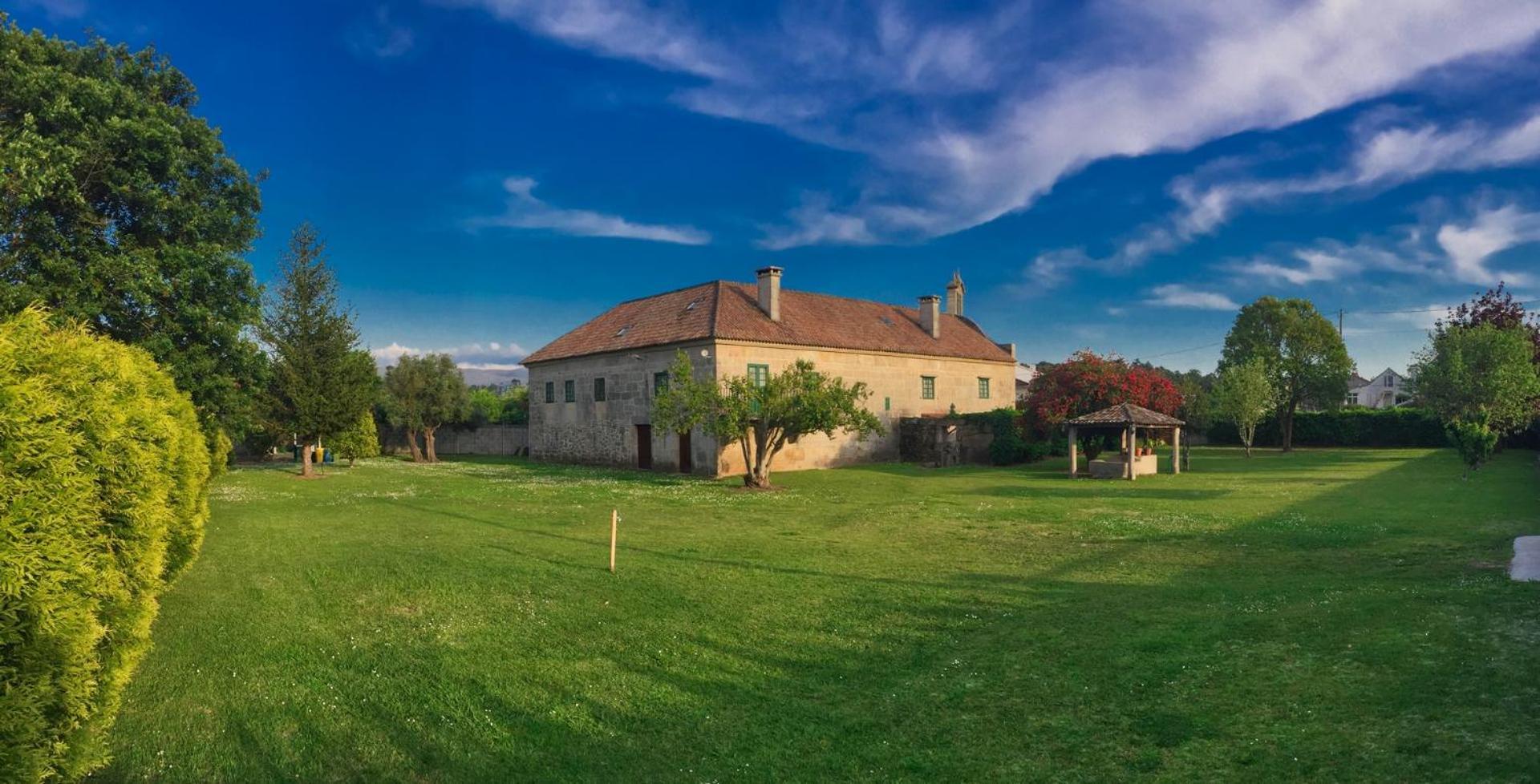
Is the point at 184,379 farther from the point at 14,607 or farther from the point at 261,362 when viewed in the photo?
the point at 14,607

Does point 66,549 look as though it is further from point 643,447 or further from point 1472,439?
point 1472,439

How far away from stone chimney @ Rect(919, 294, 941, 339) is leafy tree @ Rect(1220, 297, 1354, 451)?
2116cm

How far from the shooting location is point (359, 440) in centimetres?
3644

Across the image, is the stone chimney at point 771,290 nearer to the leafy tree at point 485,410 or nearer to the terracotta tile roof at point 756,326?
the terracotta tile roof at point 756,326

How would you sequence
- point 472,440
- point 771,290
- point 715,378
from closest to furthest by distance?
point 715,378, point 771,290, point 472,440

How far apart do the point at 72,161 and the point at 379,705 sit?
17736 mm

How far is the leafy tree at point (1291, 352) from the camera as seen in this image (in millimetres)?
50312

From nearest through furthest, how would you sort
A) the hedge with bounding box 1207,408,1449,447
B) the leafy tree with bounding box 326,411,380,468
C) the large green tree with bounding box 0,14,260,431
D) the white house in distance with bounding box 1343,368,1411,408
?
the large green tree with bounding box 0,14,260,431, the leafy tree with bounding box 326,411,380,468, the hedge with bounding box 1207,408,1449,447, the white house in distance with bounding box 1343,368,1411,408

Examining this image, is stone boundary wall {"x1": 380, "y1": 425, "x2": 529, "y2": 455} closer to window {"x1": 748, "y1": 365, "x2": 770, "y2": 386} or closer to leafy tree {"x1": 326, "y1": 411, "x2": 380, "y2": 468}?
leafy tree {"x1": 326, "y1": 411, "x2": 380, "y2": 468}

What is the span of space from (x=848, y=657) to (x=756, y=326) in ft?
89.2

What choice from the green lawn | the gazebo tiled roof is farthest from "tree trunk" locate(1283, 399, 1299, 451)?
the green lawn

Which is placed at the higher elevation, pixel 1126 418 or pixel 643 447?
pixel 1126 418

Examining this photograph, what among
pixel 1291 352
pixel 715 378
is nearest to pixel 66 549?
pixel 715 378

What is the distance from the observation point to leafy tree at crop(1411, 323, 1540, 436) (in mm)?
30422
